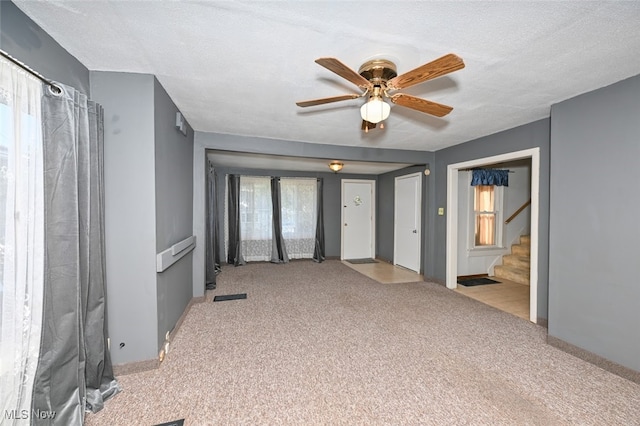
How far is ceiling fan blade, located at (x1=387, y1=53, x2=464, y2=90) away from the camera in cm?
133

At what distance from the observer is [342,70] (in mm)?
1446

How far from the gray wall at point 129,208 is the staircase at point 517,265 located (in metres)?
5.57

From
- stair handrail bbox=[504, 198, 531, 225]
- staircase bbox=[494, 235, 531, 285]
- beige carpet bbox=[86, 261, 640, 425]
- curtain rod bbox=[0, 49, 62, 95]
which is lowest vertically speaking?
beige carpet bbox=[86, 261, 640, 425]

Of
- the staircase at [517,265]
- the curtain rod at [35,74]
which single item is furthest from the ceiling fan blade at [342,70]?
the staircase at [517,265]

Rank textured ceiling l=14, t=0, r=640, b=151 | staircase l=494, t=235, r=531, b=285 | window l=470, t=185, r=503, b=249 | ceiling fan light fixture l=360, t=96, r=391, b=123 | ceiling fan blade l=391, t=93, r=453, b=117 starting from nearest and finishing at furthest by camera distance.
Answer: textured ceiling l=14, t=0, r=640, b=151 < ceiling fan light fixture l=360, t=96, r=391, b=123 < ceiling fan blade l=391, t=93, r=453, b=117 < staircase l=494, t=235, r=531, b=285 < window l=470, t=185, r=503, b=249

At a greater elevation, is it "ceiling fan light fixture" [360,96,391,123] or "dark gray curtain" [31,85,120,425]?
"ceiling fan light fixture" [360,96,391,123]

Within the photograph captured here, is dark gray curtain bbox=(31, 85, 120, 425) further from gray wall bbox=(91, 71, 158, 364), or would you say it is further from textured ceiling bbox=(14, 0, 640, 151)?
textured ceiling bbox=(14, 0, 640, 151)

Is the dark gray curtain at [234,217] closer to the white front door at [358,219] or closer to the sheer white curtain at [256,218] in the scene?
the sheer white curtain at [256,218]

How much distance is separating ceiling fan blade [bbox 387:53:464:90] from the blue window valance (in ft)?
12.4

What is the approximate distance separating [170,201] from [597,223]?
3.76 metres

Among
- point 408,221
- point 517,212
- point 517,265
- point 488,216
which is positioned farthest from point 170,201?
point 517,212

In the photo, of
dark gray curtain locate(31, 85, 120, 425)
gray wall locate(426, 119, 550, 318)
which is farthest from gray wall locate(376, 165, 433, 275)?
dark gray curtain locate(31, 85, 120, 425)

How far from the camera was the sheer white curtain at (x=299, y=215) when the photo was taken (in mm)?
6156

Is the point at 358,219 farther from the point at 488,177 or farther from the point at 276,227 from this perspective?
the point at 488,177
